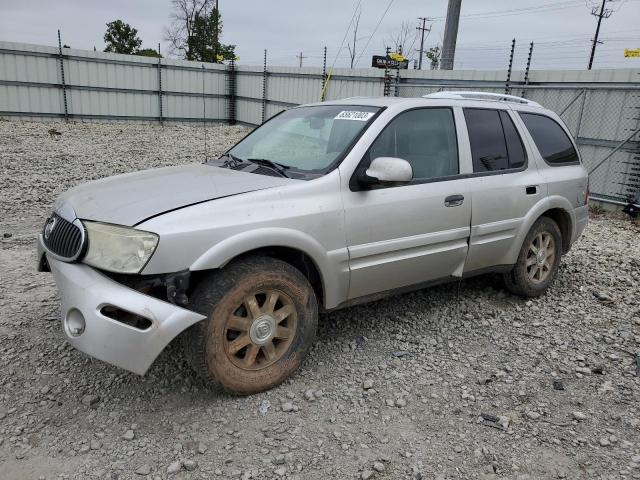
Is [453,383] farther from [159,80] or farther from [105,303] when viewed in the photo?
[159,80]

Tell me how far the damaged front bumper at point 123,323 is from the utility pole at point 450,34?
11774 mm

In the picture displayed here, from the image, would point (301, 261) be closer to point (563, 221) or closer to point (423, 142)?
point (423, 142)

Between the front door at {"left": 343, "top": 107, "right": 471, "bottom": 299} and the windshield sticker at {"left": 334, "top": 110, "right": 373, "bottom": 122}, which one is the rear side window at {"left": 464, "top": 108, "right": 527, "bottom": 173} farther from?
the windshield sticker at {"left": 334, "top": 110, "right": 373, "bottom": 122}

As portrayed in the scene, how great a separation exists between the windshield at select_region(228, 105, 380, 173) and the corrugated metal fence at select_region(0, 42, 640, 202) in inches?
263

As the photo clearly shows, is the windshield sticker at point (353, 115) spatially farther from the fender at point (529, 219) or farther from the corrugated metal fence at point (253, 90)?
the corrugated metal fence at point (253, 90)

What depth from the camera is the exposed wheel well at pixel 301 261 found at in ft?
10.4

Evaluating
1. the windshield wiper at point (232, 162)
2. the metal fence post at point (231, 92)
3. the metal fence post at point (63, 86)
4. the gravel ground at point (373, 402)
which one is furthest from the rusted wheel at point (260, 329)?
the metal fence post at point (231, 92)

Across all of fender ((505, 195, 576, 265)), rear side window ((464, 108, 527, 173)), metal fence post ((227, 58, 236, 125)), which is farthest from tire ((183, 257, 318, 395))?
metal fence post ((227, 58, 236, 125))

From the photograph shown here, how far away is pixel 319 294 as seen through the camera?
3455 millimetres

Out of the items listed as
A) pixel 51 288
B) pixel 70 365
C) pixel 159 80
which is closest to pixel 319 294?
pixel 70 365

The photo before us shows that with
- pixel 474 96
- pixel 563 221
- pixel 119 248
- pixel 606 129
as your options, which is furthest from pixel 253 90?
pixel 119 248

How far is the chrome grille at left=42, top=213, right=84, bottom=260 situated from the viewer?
286 centimetres

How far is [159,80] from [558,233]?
60.1ft

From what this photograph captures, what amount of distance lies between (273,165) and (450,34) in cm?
1073
